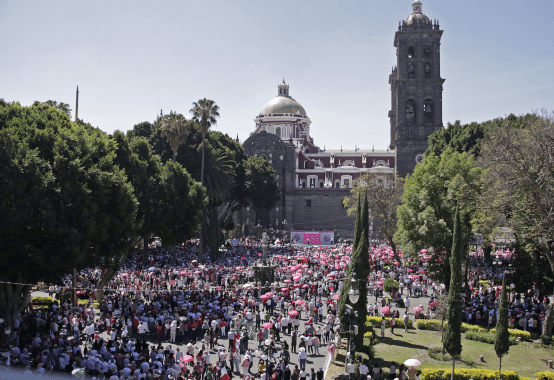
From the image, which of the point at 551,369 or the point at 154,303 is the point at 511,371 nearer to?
the point at 551,369

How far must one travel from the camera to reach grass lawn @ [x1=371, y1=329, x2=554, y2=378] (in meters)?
19.3

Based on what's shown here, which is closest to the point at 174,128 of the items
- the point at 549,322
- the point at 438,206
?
the point at 438,206

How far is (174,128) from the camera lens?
43719 millimetres

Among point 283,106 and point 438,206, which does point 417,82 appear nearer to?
point 283,106

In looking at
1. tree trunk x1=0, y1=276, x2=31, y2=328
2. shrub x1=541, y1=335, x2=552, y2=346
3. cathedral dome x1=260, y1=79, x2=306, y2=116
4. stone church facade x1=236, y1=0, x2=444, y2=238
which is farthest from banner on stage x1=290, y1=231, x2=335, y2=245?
tree trunk x1=0, y1=276, x2=31, y2=328

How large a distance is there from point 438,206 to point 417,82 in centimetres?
→ 3905

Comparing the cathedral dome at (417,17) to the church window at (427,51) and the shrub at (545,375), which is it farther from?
the shrub at (545,375)

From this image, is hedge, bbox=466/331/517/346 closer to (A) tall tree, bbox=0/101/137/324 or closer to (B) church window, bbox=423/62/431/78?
(A) tall tree, bbox=0/101/137/324

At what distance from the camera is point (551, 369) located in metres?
19.2

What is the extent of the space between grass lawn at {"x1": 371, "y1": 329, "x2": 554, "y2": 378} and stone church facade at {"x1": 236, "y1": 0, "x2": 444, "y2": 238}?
3478cm

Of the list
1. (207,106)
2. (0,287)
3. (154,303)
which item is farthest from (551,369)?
(207,106)

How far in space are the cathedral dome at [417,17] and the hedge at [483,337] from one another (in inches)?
2047

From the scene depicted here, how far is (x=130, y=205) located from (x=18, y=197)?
212 inches

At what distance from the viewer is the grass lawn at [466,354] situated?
1928 centimetres
